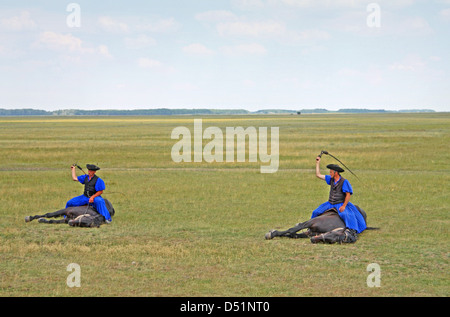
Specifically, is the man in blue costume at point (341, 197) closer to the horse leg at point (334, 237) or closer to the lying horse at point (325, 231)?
the lying horse at point (325, 231)

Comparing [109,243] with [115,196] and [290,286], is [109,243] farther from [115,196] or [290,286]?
[115,196]

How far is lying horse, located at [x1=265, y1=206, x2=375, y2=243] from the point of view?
14266mm

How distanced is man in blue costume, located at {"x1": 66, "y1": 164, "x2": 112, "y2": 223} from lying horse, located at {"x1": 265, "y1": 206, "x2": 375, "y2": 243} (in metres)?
5.07

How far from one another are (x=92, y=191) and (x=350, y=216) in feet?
23.8


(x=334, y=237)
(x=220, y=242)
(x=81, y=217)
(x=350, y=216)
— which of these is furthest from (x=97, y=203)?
(x=350, y=216)

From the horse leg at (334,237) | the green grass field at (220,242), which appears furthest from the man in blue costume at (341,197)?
the green grass field at (220,242)

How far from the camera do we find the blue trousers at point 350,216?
14578 mm

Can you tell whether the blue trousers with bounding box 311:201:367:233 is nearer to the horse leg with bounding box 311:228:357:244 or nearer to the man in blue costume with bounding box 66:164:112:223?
the horse leg with bounding box 311:228:357:244

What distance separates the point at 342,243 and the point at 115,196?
11.8m

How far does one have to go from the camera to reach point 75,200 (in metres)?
16.9

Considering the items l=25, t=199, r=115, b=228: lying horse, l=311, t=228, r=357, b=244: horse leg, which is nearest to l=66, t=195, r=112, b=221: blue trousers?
l=25, t=199, r=115, b=228: lying horse

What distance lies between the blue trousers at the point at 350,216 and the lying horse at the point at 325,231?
110mm
